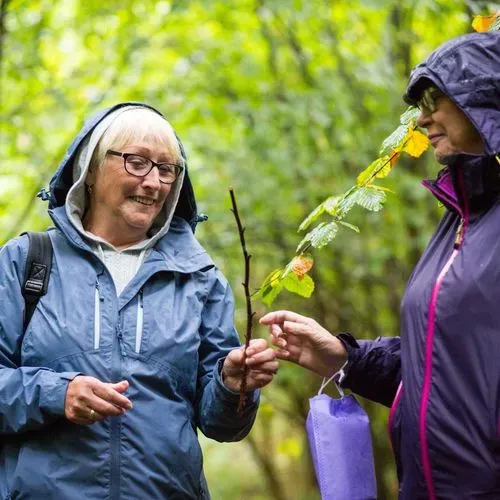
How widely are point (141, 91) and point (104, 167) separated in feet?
15.1

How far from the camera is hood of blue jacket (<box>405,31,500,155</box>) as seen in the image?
2.52 m

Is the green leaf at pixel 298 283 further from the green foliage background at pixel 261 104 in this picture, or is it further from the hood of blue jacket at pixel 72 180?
the green foliage background at pixel 261 104

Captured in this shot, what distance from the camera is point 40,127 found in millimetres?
7906

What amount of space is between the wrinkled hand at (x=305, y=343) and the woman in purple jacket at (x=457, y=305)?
1.26ft

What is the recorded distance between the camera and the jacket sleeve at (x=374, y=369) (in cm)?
305

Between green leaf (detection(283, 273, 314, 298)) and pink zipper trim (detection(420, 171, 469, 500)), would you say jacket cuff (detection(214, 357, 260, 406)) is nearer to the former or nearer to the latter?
green leaf (detection(283, 273, 314, 298))

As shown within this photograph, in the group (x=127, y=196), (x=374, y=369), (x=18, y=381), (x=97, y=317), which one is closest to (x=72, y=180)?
(x=127, y=196)

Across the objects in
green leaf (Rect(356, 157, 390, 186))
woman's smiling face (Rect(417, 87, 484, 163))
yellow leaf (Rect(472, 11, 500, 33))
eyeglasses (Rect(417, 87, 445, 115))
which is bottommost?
green leaf (Rect(356, 157, 390, 186))

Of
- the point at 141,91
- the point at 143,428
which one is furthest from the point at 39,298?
the point at 141,91

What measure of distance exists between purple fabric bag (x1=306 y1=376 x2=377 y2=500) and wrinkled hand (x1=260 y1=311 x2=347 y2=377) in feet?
0.44

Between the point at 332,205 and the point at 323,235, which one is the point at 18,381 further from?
the point at 332,205

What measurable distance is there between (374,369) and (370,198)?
605 mm

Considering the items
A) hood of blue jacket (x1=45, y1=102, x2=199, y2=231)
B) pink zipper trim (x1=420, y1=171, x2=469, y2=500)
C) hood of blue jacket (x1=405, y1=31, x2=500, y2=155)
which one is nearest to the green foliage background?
hood of blue jacket (x1=45, y1=102, x2=199, y2=231)

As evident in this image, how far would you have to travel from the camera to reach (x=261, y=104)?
749cm
